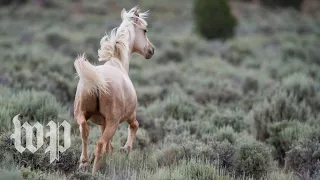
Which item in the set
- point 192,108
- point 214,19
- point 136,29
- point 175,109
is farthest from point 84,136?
point 214,19

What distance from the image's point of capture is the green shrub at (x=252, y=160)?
6.34 meters

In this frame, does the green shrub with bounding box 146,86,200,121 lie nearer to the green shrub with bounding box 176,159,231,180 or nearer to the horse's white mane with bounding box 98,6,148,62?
the horse's white mane with bounding box 98,6,148,62

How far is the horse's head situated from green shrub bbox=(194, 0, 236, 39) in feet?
55.2

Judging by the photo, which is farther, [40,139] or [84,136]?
[40,139]

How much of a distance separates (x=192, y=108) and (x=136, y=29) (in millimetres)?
3485

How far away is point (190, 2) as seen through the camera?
4600 centimetres

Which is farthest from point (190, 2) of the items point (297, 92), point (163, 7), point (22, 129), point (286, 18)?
point (22, 129)

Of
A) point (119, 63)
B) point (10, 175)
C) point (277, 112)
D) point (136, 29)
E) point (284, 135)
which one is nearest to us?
point (10, 175)

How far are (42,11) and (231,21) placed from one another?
55.4 ft

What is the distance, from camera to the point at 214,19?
917 inches

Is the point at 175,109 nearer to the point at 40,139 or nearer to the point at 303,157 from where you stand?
the point at 303,157

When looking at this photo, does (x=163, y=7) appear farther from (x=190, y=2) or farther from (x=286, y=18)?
(x=286, y=18)

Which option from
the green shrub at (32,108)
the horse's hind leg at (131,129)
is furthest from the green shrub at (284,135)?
the green shrub at (32,108)

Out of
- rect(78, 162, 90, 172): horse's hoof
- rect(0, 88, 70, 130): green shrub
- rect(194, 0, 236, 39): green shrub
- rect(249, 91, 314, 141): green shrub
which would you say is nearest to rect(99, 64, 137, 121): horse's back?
rect(78, 162, 90, 172): horse's hoof
